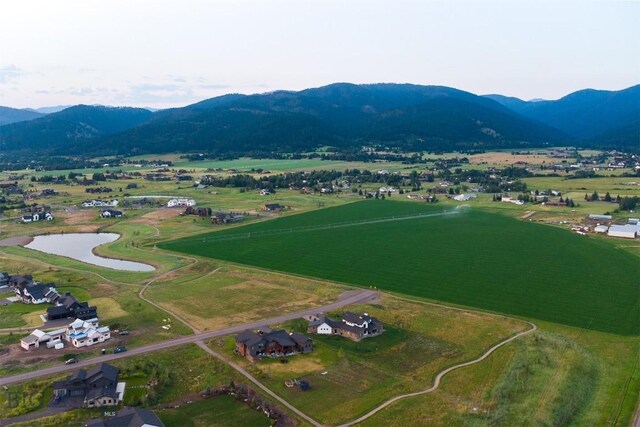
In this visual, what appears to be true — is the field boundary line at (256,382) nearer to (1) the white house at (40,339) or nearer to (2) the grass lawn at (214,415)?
(2) the grass lawn at (214,415)

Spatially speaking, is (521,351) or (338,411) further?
(521,351)

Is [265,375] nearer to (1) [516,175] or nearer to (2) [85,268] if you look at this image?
(2) [85,268]

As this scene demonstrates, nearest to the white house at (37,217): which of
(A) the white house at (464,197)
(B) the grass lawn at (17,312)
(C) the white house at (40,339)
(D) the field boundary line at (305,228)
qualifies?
(D) the field boundary line at (305,228)

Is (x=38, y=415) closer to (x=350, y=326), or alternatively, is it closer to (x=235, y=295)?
(x=350, y=326)

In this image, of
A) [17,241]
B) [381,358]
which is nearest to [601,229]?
[381,358]

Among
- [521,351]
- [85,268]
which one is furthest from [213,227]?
[521,351]
